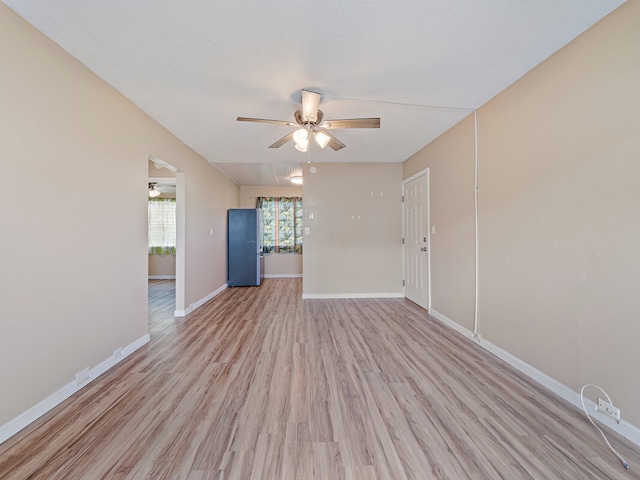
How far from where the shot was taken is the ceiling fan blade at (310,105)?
2.02m

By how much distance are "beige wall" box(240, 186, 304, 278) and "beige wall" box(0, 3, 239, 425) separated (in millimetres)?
4129

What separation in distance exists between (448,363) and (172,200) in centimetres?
710

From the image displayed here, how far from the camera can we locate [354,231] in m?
4.51

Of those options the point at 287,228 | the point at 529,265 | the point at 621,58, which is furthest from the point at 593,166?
the point at 287,228

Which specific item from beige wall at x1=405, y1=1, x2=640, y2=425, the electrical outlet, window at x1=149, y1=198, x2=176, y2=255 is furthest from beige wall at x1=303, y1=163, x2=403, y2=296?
window at x1=149, y1=198, x2=176, y2=255

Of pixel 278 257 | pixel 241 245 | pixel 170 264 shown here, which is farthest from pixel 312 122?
pixel 170 264

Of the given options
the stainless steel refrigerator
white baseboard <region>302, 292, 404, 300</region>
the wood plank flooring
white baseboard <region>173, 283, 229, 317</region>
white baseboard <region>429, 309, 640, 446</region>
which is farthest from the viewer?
the stainless steel refrigerator

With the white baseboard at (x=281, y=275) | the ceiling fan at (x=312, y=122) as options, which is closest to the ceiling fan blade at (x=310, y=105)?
the ceiling fan at (x=312, y=122)

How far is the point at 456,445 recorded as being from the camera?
1.33 m

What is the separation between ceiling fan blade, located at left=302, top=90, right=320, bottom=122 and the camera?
2.02 m

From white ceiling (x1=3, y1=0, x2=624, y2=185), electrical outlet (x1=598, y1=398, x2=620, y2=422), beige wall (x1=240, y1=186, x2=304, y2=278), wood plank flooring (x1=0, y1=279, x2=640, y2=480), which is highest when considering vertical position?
white ceiling (x1=3, y1=0, x2=624, y2=185)

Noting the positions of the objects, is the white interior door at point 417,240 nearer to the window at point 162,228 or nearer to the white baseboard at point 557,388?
the white baseboard at point 557,388

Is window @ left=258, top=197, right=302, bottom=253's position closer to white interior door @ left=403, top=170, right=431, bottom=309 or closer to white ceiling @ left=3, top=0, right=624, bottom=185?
white interior door @ left=403, top=170, right=431, bottom=309

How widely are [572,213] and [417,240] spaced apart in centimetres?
231
